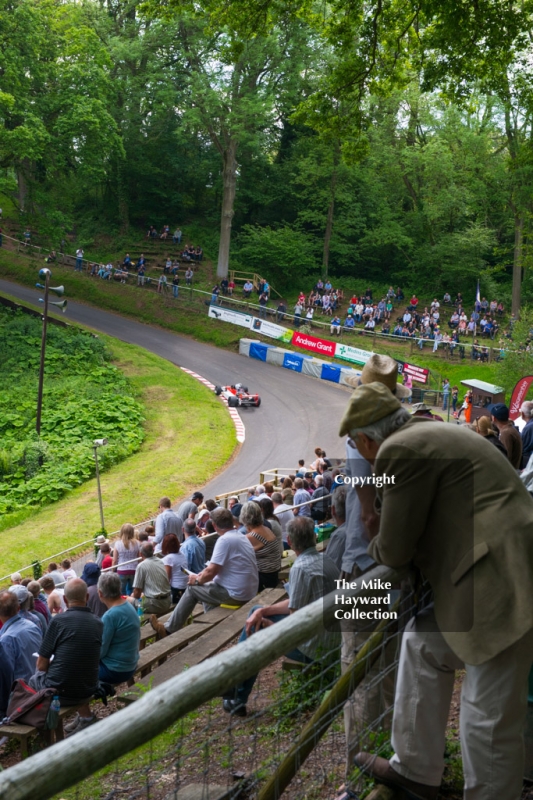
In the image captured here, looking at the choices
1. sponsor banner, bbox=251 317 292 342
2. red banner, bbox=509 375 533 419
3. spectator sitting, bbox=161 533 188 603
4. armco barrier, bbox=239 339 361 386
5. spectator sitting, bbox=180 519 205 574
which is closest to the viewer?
spectator sitting, bbox=161 533 188 603

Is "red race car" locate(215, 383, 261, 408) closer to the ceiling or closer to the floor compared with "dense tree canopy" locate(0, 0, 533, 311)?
closer to the floor

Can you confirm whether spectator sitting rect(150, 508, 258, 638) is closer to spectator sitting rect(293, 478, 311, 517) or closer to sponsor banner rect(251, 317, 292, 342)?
spectator sitting rect(293, 478, 311, 517)

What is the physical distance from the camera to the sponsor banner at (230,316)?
130 ft

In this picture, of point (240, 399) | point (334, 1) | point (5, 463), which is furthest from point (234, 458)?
point (334, 1)

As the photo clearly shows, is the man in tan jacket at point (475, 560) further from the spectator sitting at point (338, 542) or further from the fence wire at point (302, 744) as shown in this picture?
the spectator sitting at point (338, 542)

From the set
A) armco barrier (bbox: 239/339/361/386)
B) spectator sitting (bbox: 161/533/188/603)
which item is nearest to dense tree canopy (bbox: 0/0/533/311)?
armco barrier (bbox: 239/339/361/386)

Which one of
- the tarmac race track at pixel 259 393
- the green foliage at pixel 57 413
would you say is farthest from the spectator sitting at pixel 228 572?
the green foliage at pixel 57 413

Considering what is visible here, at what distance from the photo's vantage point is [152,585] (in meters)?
9.45

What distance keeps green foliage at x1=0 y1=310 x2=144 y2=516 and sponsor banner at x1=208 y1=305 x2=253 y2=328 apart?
762cm

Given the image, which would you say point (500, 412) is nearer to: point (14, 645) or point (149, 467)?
point (14, 645)

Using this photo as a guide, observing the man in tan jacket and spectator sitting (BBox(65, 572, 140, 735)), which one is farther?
spectator sitting (BBox(65, 572, 140, 735))

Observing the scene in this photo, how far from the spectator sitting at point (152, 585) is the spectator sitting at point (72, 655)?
9.19 feet

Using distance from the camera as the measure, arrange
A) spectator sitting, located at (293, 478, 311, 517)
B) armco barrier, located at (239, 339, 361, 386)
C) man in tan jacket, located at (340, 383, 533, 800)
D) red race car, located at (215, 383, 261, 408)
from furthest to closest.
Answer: armco barrier, located at (239, 339, 361, 386)
red race car, located at (215, 383, 261, 408)
spectator sitting, located at (293, 478, 311, 517)
man in tan jacket, located at (340, 383, 533, 800)

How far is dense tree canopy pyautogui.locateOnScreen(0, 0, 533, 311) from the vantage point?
37.3m
